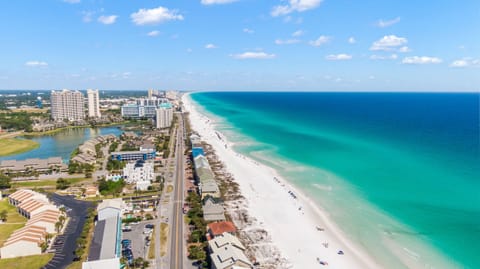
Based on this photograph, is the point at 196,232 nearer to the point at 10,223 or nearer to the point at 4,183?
the point at 10,223

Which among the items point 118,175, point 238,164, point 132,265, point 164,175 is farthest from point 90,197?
point 238,164

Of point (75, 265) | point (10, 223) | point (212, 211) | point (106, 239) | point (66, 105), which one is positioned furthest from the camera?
point (66, 105)

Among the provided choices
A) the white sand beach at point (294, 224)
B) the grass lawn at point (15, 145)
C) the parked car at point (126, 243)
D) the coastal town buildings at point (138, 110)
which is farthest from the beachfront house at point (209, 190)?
the coastal town buildings at point (138, 110)

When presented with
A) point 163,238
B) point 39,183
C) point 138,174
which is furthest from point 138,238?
point 39,183

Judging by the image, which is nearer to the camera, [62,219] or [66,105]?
[62,219]

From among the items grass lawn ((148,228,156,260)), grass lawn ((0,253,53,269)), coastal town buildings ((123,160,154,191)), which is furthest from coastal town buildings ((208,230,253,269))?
coastal town buildings ((123,160,154,191))

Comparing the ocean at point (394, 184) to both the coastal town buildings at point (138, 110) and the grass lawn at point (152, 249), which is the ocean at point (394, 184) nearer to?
the grass lawn at point (152, 249)

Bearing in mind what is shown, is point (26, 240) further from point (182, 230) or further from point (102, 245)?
point (182, 230)
